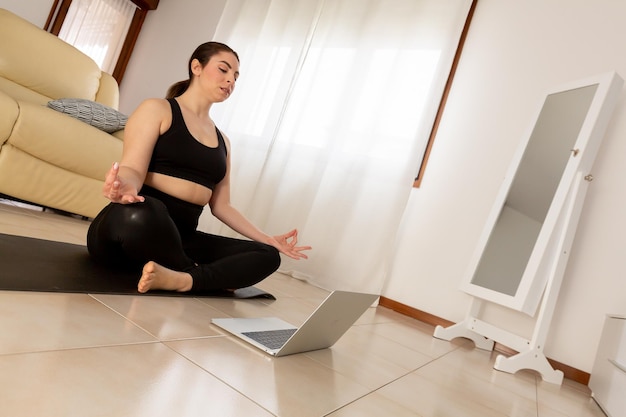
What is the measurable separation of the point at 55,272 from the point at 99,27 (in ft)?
12.8

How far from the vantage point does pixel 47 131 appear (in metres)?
2.03

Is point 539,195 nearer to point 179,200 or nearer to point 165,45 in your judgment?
point 179,200

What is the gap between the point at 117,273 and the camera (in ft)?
4.17

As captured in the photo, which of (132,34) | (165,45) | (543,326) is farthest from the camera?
(132,34)

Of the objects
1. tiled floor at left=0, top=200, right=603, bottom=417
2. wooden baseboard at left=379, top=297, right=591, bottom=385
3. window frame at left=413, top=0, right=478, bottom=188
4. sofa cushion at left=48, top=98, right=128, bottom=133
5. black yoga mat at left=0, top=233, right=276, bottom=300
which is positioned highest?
window frame at left=413, top=0, right=478, bottom=188

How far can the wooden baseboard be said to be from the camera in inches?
77.9

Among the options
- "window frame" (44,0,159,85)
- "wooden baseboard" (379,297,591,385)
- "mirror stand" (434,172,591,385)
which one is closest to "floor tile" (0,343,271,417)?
"mirror stand" (434,172,591,385)

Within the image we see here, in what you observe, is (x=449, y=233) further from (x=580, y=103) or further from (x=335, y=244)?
(x=580, y=103)

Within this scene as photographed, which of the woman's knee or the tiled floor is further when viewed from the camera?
the woman's knee

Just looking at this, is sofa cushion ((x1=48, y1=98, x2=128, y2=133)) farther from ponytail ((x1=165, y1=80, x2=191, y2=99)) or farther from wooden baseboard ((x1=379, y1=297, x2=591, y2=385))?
wooden baseboard ((x1=379, y1=297, x2=591, y2=385))

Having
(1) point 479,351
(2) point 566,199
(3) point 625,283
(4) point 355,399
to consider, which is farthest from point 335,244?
(4) point 355,399

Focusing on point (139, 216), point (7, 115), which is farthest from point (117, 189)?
point (7, 115)

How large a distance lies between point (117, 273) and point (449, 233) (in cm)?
184

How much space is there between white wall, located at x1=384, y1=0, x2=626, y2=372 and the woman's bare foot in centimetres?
163
